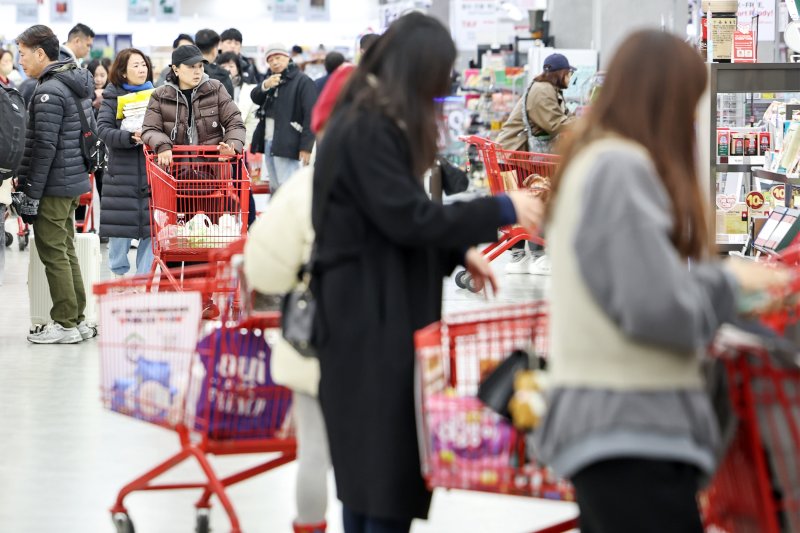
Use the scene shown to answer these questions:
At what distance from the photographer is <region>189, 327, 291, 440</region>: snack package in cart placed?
11.3ft

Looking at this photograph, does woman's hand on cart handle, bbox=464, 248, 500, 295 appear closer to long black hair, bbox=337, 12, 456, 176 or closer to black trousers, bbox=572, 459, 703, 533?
long black hair, bbox=337, 12, 456, 176

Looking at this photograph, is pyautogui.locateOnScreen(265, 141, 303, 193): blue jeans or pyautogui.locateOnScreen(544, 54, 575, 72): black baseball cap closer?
pyautogui.locateOnScreen(544, 54, 575, 72): black baseball cap

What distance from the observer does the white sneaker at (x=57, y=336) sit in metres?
7.38

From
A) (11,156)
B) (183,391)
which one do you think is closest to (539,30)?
(11,156)

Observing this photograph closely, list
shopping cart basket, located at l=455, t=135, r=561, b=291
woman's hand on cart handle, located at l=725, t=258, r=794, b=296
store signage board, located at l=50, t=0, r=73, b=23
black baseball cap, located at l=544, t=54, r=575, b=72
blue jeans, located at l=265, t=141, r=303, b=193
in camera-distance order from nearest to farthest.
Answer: woman's hand on cart handle, located at l=725, t=258, r=794, b=296 → shopping cart basket, located at l=455, t=135, r=561, b=291 → black baseball cap, located at l=544, t=54, r=575, b=72 → blue jeans, located at l=265, t=141, r=303, b=193 → store signage board, located at l=50, t=0, r=73, b=23

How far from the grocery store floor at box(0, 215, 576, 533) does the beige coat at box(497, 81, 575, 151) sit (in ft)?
14.4

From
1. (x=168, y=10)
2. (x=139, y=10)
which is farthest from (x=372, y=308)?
(x=168, y=10)

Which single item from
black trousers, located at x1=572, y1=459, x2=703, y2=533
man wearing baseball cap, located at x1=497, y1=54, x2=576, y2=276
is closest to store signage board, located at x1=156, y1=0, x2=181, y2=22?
man wearing baseball cap, located at x1=497, y1=54, x2=576, y2=276

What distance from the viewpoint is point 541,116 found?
966 cm

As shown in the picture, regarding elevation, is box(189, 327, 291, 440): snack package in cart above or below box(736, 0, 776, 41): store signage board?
below

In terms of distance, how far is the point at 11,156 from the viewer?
640cm

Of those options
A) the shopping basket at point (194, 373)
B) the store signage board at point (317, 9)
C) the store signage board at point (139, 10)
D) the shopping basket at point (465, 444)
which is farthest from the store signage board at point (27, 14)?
the shopping basket at point (465, 444)

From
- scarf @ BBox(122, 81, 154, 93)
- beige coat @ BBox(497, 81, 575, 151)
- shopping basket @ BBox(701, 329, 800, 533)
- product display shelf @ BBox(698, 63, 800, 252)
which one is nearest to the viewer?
shopping basket @ BBox(701, 329, 800, 533)

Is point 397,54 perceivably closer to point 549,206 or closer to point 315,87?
point 549,206
